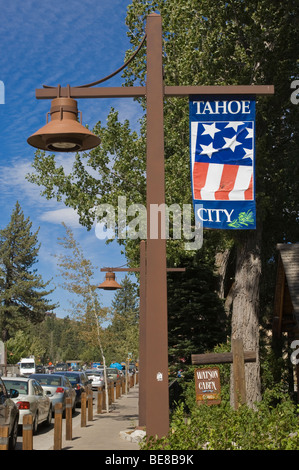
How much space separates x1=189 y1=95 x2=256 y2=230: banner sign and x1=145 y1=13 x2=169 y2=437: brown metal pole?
0.58 metres

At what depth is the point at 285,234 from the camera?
1092 inches

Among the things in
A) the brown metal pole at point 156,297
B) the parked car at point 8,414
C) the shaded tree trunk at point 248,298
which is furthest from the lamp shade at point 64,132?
the shaded tree trunk at point 248,298

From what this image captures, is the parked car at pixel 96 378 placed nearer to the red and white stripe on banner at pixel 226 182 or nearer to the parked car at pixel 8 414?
the parked car at pixel 8 414

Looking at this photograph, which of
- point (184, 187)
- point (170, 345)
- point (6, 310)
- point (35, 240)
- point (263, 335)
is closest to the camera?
point (184, 187)

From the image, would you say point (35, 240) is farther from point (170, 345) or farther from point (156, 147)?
point (156, 147)

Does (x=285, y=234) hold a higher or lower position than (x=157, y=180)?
higher

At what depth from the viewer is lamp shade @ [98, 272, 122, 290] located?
18681 mm

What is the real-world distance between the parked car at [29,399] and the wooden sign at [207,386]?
19.2 ft

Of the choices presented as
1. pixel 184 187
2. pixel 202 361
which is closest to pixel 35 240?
pixel 184 187

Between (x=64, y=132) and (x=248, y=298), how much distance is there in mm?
15272

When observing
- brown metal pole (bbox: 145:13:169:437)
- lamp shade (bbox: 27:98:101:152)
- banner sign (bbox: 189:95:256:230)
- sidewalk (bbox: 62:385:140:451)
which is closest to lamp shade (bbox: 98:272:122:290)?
sidewalk (bbox: 62:385:140:451)

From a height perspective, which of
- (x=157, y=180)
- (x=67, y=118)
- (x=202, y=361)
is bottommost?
(x=202, y=361)

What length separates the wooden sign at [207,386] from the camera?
12484 mm
